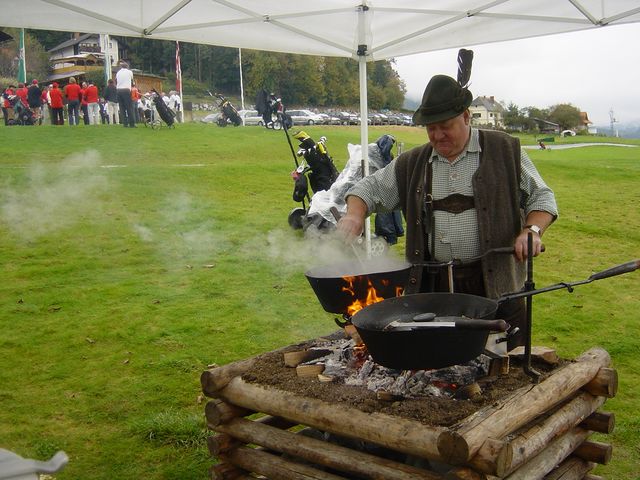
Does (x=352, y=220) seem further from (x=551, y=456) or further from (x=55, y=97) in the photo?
(x=55, y=97)

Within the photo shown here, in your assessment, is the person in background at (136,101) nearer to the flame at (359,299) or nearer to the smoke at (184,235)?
the smoke at (184,235)

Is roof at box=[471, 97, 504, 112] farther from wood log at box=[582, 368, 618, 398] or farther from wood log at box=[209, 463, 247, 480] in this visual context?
wood log at box=[209, 463, 247, 480]

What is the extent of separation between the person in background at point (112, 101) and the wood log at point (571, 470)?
24.5 m

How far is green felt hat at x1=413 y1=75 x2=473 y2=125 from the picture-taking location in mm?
3369

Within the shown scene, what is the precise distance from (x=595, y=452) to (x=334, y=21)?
13.8 ft

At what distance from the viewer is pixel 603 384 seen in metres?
3.29

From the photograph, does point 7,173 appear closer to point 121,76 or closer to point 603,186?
point 121,76

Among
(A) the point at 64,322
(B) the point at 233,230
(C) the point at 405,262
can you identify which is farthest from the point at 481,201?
(B) the point at 233,230

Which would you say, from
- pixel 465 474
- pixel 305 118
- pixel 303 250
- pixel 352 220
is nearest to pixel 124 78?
pixel 303 250

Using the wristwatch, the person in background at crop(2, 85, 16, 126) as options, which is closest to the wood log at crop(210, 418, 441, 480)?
the wristwatch

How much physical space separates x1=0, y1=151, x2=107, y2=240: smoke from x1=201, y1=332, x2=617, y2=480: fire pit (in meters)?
7.30

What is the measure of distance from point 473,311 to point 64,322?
4.79m

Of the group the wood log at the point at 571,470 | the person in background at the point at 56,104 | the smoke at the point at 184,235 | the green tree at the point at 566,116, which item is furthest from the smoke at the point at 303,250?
the green tree at the point at 566,116

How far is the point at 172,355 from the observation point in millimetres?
5676
